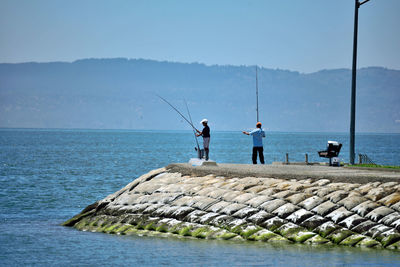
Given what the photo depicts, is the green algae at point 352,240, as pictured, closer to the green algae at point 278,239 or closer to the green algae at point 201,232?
the green algae at point 278,239

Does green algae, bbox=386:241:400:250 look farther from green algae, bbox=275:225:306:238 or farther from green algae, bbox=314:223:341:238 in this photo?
green algae, bbox=275:225:306:238

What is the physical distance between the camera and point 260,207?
1792 centimetres

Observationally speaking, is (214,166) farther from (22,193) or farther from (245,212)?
(22,193)

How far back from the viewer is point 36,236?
19969 millimetres

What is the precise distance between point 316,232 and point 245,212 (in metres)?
2.04

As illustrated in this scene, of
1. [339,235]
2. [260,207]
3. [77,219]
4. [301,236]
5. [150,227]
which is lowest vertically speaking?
[77,219]

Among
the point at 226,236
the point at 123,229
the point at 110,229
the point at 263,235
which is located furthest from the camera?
the point at 110,229

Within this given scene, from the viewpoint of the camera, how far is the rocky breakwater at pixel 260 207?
16266 millimetres

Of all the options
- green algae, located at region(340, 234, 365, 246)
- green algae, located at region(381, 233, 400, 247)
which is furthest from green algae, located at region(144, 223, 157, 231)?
green algae, located at region(381, 233, 400, 247)

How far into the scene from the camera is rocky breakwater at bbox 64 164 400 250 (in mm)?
16266

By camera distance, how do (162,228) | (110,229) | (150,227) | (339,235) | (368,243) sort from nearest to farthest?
(368,243) → (339,235) → (162,228) → (150,227) → (110,229)

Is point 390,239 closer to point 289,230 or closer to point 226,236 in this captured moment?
point 289,230

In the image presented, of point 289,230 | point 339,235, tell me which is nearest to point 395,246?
point 339,235

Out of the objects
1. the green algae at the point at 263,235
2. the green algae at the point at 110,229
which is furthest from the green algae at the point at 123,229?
the green algae at the point at 263,235
